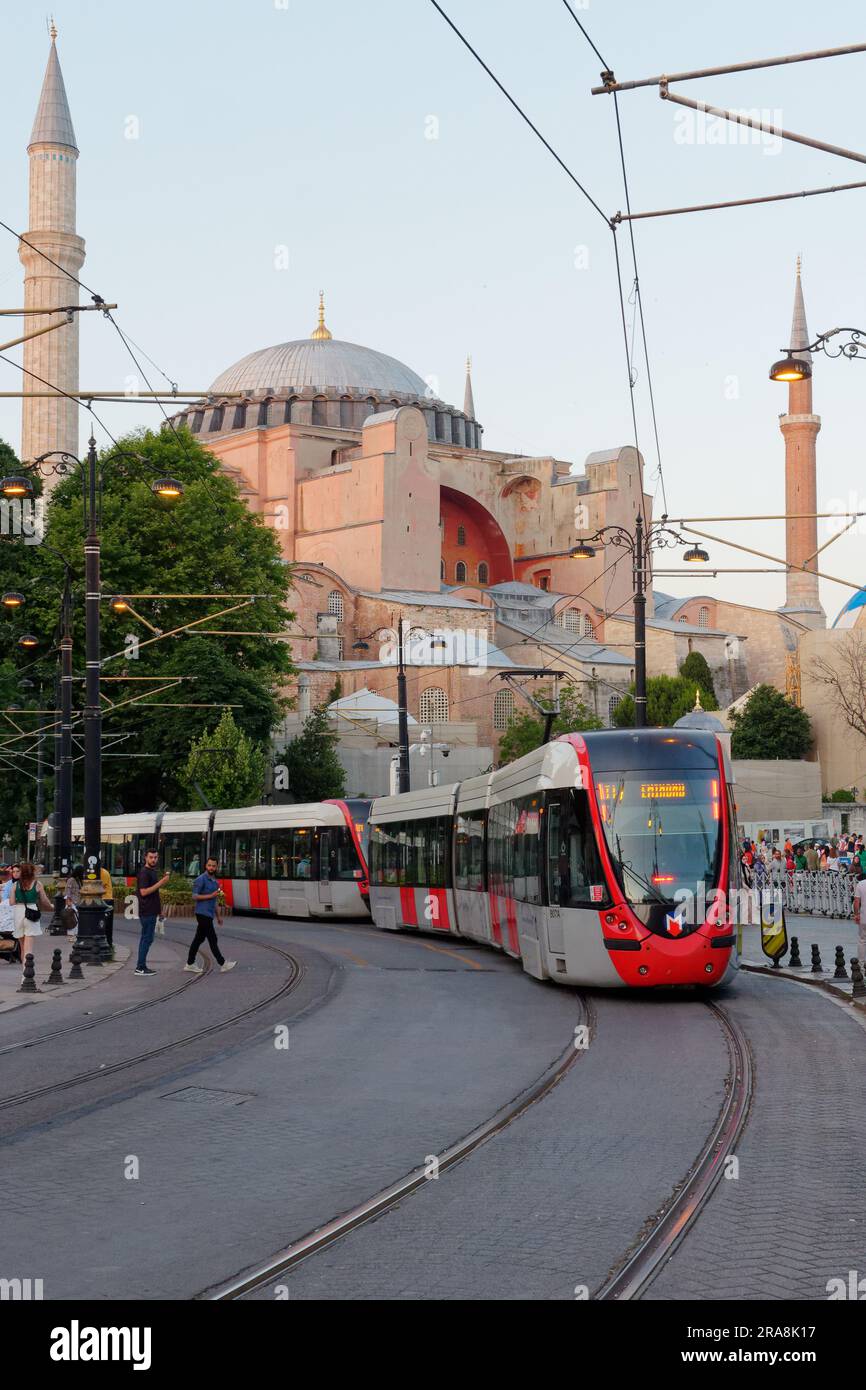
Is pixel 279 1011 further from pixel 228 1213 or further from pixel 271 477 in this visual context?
pixel 271 477

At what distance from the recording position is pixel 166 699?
4603cm

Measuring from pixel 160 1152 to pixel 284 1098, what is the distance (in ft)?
5.65

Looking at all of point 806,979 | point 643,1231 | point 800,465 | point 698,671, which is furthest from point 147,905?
point 698,671

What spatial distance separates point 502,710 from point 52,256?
30.9 meters

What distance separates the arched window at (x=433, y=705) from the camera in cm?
7912

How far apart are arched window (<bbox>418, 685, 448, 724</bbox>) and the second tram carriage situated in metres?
40.2

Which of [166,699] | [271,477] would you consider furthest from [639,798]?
[271,477]

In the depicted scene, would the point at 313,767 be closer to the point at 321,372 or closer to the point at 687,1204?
the point at 321,372

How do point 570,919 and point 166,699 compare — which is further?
point 166,699

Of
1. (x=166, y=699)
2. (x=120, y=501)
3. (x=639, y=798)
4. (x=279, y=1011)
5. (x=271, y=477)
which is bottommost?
(x=279, y=1011)

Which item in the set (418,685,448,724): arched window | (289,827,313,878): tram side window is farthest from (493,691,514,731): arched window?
(289,827,313,878): tram side window

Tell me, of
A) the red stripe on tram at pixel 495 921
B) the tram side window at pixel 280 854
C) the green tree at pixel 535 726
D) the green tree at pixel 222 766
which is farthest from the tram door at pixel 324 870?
the green tree at pixel 535 726

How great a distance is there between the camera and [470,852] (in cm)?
2142
